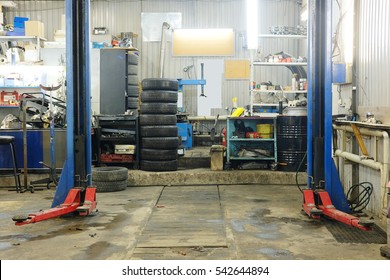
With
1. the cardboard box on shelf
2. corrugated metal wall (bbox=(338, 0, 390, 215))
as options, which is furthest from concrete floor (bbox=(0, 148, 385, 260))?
the cardboard box on shelf

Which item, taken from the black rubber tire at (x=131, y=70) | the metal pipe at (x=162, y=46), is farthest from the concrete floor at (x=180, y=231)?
the metal pipe at (x=162, y=46)

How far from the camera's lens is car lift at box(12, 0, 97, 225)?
563 centimetres

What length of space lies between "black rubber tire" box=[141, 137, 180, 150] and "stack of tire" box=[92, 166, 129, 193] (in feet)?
2.98

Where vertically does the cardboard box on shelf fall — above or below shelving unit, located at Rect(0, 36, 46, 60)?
below

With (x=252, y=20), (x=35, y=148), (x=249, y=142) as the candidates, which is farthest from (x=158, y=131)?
(x=252, y=20)

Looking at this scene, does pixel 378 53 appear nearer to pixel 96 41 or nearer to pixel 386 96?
pixel 386 96

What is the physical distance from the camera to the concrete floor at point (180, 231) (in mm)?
4090

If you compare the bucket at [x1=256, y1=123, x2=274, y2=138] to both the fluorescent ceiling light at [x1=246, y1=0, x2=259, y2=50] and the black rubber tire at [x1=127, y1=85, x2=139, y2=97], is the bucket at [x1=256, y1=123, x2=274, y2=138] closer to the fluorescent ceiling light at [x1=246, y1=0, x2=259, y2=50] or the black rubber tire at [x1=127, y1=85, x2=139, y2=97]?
the fluorescent ceiling light at [x1=246, y1=0, x2=259, y2=50]

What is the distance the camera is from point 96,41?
1207cm

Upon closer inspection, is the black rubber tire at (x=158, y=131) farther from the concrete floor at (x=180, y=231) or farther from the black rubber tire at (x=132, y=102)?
the black rubber tire at (x=132, y=102)

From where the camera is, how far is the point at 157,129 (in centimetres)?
838

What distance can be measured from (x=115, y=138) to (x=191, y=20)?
5.84 m

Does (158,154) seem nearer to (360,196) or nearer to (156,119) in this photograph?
(156,119)

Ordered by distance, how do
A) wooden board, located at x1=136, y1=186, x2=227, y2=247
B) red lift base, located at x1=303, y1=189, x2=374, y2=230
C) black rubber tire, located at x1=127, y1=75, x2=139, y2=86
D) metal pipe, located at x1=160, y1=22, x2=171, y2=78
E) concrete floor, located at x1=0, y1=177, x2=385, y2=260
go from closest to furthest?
concrete floor, located at x1=0, y1=177, x2=385, y2=260
wooden board, located at x1=136, y1=186, x2=227, y2=247
red lift base, located at x1=303, y1=189, x2=374, y2=230
black rubber tire, located at x1=127, y1=75, x2=139, y2=86
metal pipe, located at x1=160, y1=22, x2=171, y2=78
